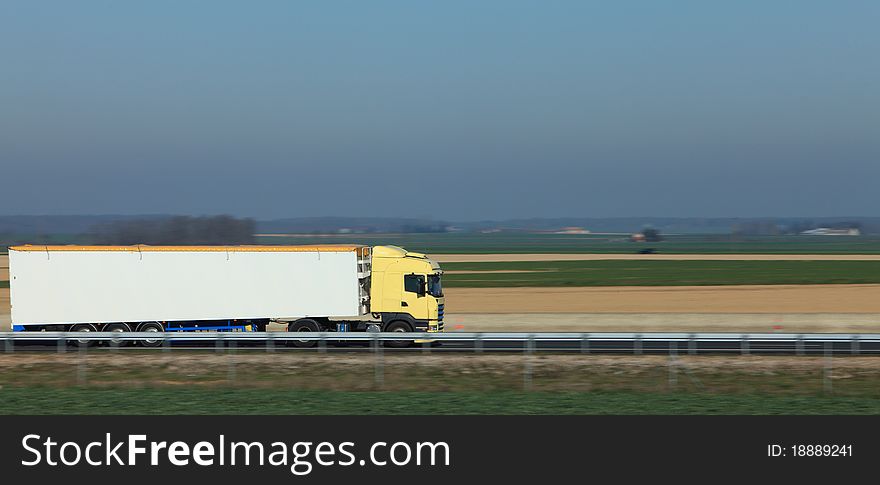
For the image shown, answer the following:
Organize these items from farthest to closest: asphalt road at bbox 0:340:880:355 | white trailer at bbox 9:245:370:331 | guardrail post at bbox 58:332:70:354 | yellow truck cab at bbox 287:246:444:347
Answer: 1. yellow truck cab at bbox 287:246:444:347
2. white trailer at bbox 9:245:370:331
3. asphalt road at bbox 0:340:880:355
4. guardrail post at bbox 58:332:70:354

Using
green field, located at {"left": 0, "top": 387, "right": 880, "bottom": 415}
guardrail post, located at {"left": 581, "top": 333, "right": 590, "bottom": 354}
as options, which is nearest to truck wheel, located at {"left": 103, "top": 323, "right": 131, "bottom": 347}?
green field, located at {"left": 0, "top": 387, "right": 880, "bottom": 415}

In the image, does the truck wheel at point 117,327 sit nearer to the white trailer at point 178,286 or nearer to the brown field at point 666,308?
the white trailer at point 178,286

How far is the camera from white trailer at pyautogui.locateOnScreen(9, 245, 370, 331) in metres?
33.1

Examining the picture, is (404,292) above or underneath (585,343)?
above

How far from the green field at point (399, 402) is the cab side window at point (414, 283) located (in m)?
11.5

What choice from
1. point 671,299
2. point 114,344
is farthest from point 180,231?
point 114,344

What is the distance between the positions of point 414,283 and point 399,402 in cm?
1317

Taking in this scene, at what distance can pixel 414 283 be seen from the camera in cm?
3403

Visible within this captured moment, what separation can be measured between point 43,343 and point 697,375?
20617mm

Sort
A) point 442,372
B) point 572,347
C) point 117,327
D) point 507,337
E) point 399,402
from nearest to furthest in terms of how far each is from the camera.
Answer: point 399,402 < point 442,372 < point 507,337 < point 572,347 < point 117,327

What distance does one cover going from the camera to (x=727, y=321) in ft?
149

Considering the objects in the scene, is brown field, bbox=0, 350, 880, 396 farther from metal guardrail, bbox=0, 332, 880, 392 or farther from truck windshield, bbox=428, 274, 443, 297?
truck windshield, bbox=428, 274, 443, 297

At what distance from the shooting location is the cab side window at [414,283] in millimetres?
33969

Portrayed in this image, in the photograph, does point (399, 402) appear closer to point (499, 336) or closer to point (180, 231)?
point (499, 336)
